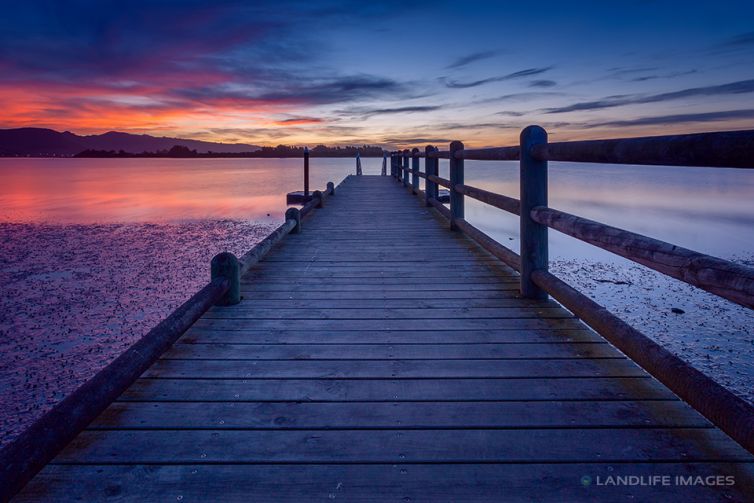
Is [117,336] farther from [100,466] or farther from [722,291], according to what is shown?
[722,291]

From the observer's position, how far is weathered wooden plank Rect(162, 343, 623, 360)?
2480mm

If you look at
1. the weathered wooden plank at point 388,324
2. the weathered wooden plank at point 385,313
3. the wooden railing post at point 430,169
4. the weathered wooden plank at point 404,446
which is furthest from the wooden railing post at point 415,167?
the weathered wooden plank at point 404,446

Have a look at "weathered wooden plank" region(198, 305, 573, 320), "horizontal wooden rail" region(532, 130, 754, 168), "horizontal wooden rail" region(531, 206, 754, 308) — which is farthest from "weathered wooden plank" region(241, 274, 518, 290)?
"horizontal wooden rail" region(532, 130, 754, 168)

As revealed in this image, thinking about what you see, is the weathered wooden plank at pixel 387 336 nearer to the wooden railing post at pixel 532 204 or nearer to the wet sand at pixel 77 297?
the wooden railing post at pixel 532 204

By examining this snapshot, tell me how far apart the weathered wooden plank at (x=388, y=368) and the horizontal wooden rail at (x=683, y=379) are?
209mm

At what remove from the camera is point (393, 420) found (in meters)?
1.87

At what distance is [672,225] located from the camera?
20422mm

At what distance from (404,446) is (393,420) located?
A: 17cm

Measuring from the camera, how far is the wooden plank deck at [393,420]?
151 centimetres

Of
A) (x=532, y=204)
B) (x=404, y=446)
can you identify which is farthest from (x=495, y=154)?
(x=404, y=446)

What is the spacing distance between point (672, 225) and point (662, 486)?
22.3 m

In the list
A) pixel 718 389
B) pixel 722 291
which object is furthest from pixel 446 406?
pixel 722 291

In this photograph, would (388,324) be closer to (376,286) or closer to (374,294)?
(374,294)

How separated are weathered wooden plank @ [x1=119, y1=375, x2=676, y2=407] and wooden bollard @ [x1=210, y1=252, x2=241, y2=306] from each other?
1.13m
